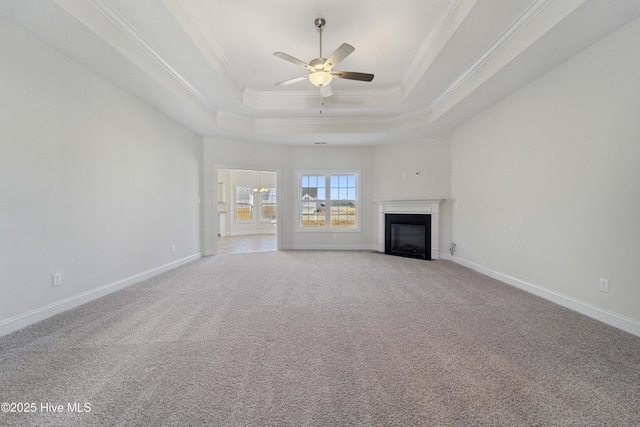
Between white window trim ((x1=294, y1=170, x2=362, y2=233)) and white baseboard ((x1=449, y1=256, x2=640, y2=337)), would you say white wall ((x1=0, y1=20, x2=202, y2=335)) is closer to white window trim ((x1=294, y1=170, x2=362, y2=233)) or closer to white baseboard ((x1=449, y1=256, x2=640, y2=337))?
white window trim ((x1=294, y1=170, x2=362, y2=233))

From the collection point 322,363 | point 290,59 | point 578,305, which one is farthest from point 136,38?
point 578,305

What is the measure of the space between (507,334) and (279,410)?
78.1 inches

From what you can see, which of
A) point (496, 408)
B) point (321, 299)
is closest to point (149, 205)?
point (321, 299)

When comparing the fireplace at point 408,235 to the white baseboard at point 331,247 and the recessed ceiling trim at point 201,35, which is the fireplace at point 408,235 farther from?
the recessed ceiling trim at point 201,35

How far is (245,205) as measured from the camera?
10.5 m

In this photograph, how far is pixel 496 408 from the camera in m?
1.41

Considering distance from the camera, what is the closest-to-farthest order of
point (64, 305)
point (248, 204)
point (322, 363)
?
1. point (322, 363)
2. point (64, 305)
3. point (248, 204)

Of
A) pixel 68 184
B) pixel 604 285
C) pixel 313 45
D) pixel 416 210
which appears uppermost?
pixel 313 45

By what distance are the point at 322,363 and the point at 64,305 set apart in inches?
110

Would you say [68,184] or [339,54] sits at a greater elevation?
[339,54]

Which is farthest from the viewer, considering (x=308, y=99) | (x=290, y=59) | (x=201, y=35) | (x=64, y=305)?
(x=308, y=99)

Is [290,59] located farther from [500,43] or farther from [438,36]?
[500,43]

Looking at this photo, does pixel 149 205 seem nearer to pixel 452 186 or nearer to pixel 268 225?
pixel 452 186

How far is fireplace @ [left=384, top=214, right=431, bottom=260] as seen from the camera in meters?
5.76
